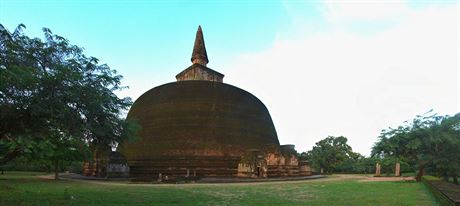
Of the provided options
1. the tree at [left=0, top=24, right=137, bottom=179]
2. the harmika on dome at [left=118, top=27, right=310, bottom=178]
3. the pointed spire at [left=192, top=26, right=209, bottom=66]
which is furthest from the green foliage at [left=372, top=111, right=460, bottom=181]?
the pointed spire at [left=192, top=26, right=209, bottom=66]

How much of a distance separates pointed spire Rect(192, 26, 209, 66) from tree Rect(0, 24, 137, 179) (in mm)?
32000

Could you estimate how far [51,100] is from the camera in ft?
32.1

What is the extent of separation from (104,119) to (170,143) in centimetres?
1954

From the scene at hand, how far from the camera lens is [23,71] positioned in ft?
28.6

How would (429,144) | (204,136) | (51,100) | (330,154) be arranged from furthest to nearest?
(330,154) → (204,136) → (429,144) → (51,100)

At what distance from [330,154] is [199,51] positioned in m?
23.9

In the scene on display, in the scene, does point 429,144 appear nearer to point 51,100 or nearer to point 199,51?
point 51,100

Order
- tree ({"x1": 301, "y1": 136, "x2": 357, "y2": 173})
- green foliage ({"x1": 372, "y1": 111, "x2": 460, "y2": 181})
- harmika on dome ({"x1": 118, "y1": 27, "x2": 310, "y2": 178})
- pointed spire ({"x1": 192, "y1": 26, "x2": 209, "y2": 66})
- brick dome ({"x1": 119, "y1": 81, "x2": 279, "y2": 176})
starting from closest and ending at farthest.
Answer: green foliage ({"x1": 372, "y1": 111, "x2": 460, "y2": 181})
harmika on dome ({"x1": 118, "y1": 27, "x2": 310, "y2": 178})
brick dome ({"x1": 119, "y1": 81, "x2": 279, "y2": 176})
pointed spire ({"x1": 192, "y1": 26, "x2": 209, "y2": 66})
tree ({"x1": 301, "y1": 136, "x2": 357, "y2": 173})

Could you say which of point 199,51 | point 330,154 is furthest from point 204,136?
point 330,154

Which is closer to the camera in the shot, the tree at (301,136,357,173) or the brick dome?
the brick dome

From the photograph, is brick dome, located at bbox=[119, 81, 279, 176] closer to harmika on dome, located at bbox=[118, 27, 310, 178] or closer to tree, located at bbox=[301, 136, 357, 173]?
harmika on dome, located at bbox=[118, 27, 310, 178]

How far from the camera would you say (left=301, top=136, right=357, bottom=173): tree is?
50.1 m

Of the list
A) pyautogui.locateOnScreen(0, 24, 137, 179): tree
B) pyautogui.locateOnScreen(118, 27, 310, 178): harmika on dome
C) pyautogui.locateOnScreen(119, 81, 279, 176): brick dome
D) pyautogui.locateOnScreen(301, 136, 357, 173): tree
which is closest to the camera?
pyautogui.locateOnScreen(0, 24, 137, 179): tree

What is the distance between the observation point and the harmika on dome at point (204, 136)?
29547 mm
